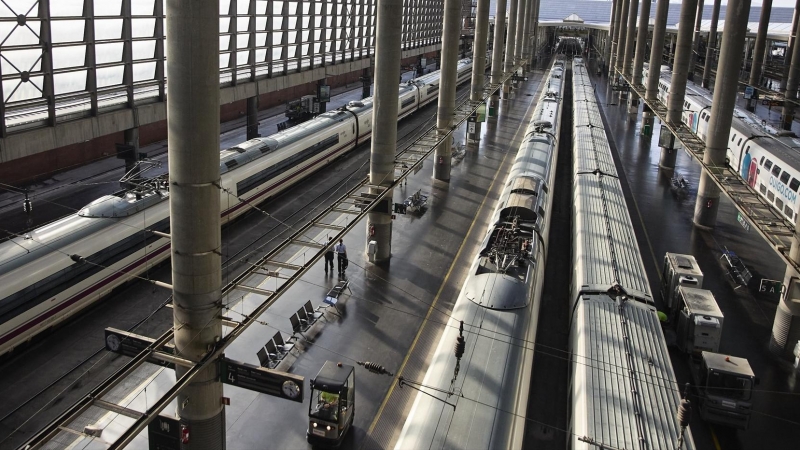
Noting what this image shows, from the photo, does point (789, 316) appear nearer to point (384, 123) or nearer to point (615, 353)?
point (615, 353)

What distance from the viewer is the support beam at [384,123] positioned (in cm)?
2666

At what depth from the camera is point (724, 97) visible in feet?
107

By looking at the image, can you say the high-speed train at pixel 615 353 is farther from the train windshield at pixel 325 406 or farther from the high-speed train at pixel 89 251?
the high-speed train at pixel 89 251

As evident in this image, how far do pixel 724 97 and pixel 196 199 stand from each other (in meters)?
28.8

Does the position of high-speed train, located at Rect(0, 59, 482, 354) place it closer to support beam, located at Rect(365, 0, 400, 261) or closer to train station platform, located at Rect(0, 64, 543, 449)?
train station platform, located at Rect(0, 64, 543, 449)

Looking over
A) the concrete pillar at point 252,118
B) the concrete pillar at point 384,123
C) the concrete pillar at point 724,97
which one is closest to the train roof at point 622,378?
the concrete pillar at point 384,123

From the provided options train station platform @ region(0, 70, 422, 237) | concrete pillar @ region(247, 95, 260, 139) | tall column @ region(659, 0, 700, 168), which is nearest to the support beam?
train station platform @ region(0, 70, 422, 237)

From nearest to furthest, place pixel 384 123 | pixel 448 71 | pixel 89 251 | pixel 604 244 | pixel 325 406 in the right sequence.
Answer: pixel 325 406 < pixel 89 251 < pixel 604 244 < pixel 384 123 < pixel 448 71

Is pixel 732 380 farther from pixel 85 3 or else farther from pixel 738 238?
pixel 85 3

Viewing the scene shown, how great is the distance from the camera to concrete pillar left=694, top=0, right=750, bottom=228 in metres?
31.9

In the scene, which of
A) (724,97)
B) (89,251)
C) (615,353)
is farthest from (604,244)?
(89,251)

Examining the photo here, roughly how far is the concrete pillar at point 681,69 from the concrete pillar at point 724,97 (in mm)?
11983

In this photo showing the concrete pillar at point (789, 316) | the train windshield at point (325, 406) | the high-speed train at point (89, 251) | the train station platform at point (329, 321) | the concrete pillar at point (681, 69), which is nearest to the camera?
the train windshield at point (325, 406)

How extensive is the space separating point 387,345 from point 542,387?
5.31 meters
